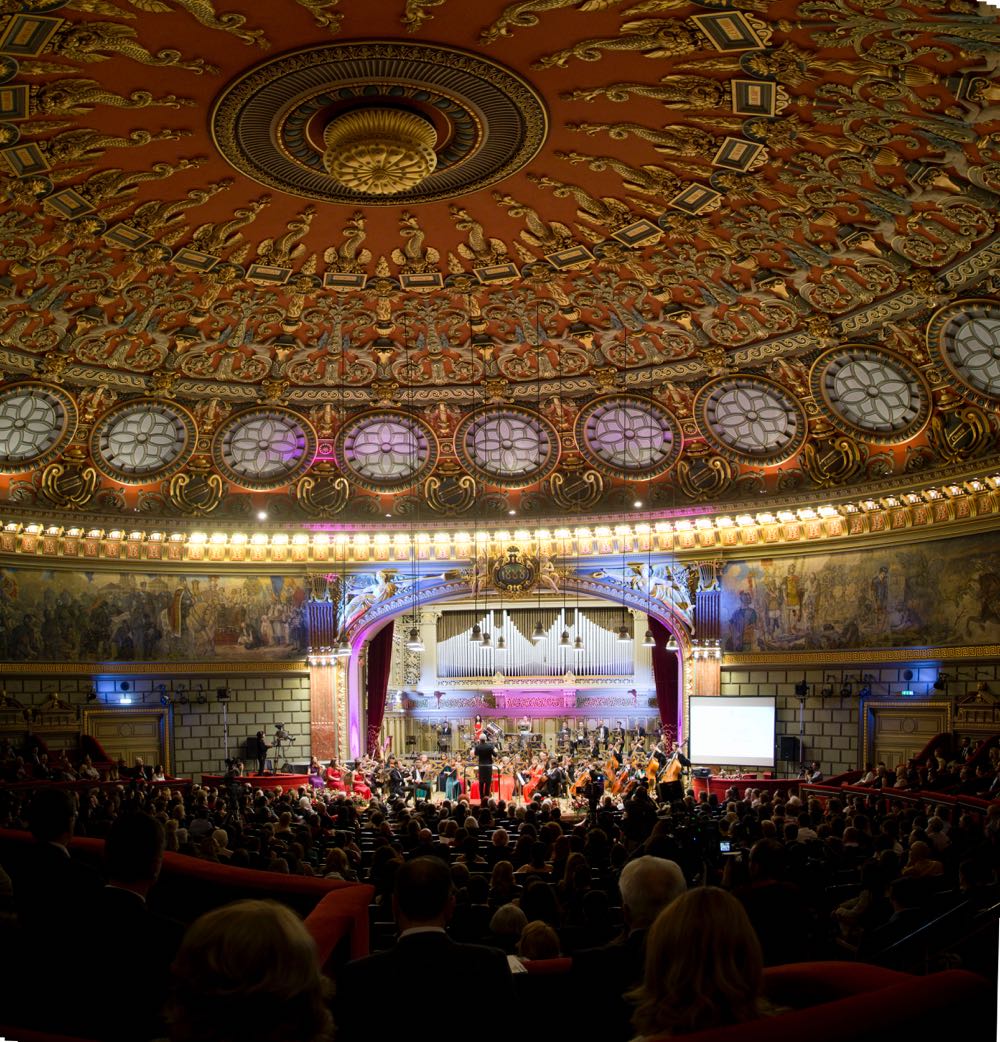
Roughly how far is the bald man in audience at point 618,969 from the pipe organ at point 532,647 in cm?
3422

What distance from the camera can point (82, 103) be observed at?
16.4 m

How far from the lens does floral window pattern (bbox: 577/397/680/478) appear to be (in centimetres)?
2988

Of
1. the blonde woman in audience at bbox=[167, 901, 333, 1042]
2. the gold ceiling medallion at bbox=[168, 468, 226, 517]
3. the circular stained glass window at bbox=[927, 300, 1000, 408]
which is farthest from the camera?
the gold ceiling medallion at bbox=[168, 468, 226, 517]

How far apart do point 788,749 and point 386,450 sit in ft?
42.9

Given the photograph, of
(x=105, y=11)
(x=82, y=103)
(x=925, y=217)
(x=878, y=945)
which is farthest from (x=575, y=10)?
(x=878, y=945)

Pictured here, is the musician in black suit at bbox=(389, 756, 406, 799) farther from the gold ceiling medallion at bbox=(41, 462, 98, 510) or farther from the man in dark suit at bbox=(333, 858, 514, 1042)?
the man in dark suit at bbox=(333, 858, 514, 1042)

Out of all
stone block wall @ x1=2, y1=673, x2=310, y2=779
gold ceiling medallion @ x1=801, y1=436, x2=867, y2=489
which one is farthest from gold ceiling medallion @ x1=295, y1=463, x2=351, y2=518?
gold ceiling medallion @ x1=801, y1=436, x2=867, y2=489

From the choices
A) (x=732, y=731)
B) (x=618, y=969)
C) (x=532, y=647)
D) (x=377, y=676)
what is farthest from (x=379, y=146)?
(x=532, y=647)

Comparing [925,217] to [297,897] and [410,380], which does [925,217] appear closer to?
[410,380]

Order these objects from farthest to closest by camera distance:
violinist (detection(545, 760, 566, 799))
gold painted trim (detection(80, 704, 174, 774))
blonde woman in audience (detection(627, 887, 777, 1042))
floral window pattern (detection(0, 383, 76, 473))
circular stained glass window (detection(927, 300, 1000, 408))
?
1. gold painted trim (detection(80, 704, 174, 774))
2. floral window pattern (detection(0, 383, 76, 473))
3. violinist (detection(545, 760, 566, 799))
4. circular stained glass window (detection(927, 300, 1000, 408))
5. blonde woman in audience (detection(627, 887, 777, 1042))

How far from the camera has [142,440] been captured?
29875mm

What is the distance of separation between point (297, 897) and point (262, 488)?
2551cm

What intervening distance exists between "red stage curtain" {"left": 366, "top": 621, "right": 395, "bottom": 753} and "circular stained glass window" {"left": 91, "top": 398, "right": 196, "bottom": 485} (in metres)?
8.64

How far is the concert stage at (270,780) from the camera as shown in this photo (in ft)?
95.2
